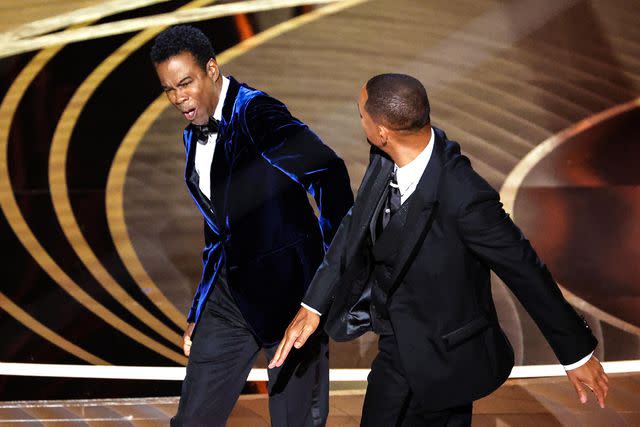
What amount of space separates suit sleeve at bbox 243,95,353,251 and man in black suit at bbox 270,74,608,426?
0.16 meters

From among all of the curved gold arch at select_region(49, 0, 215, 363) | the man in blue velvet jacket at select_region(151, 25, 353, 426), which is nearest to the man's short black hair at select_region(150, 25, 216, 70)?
the man in blue velvet jacket at select_region(151, 25, 353, 426)

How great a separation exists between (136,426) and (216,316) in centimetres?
127

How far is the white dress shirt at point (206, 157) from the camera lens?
2.52 meters

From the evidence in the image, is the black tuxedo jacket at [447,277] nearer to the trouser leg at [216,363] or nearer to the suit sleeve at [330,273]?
the suit sleeve at [330,273]

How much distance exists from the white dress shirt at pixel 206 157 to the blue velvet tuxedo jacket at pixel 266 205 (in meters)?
0.02

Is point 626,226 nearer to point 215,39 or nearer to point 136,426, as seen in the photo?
point 215,39

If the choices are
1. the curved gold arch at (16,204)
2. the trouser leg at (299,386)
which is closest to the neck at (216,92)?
the trouser leg at (299,386)

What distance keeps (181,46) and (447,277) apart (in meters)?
0.93

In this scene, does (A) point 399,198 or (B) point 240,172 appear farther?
(B) point 240,172

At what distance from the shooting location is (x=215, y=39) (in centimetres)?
420

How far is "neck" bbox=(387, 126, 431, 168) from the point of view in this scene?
2104mm

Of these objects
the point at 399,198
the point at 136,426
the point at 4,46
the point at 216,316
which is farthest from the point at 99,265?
the point at 399,198

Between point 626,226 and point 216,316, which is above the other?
point 216,316

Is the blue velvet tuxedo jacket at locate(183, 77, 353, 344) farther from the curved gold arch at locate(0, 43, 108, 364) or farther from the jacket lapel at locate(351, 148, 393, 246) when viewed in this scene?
the curved gold arch at locate(0, 43, 108, 364)
